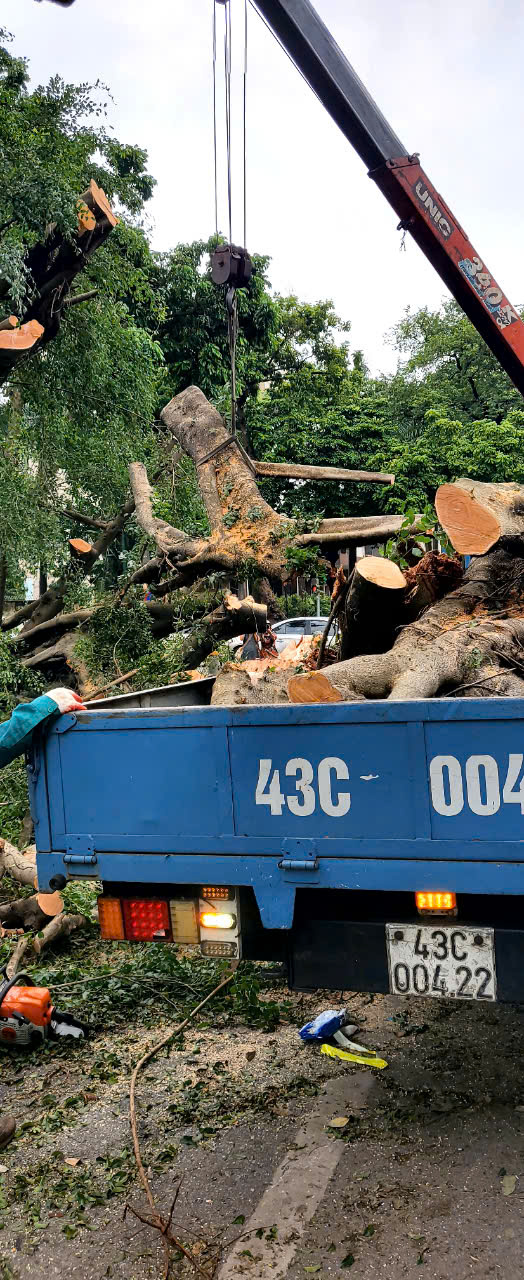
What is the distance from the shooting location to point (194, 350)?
68.5 feet

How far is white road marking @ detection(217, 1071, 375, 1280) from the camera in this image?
2754mm

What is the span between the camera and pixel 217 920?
129 inches

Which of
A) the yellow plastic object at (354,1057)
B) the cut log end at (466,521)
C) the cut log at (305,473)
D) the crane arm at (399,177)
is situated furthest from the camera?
the cut log at (305,473)

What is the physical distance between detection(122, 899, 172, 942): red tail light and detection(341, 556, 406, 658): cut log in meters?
2.40

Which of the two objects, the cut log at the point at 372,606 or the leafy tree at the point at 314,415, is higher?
the leafy tree at the point at 314,415

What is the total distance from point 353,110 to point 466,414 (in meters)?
23.5

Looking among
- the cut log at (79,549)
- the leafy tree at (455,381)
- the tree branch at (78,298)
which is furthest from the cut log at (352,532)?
the leafy tree at (455,381)

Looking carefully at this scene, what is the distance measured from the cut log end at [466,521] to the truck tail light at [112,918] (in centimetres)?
296

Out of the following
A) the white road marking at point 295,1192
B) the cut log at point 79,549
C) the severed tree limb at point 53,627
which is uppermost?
the cut log at point 79,549

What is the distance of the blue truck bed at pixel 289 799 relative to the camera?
2.89m

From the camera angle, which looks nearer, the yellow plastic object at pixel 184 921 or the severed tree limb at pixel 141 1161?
the severed tree limb at pixel 141 1161

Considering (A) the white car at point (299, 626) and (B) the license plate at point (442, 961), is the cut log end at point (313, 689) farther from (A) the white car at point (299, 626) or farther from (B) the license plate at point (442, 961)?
(A) the white car at point (299, 626)

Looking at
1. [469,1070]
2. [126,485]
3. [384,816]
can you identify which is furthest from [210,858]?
[126,485]

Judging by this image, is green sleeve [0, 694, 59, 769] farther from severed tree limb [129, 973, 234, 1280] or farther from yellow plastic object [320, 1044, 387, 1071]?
yellow plastic object [320, 1044, 387, 1071]
